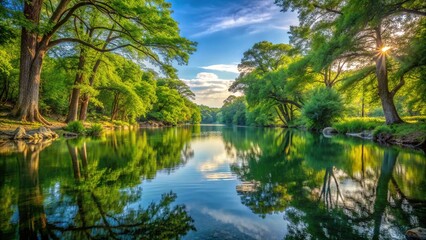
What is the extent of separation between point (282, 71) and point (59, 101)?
86.9 ft

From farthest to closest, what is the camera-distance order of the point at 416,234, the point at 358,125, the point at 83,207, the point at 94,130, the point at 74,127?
the point at 358,125 → the point at 94,130 → the point at 74,127 → the point at 83,207 → the point at 416,234

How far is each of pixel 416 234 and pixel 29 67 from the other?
18.2m

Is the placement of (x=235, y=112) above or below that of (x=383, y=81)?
above

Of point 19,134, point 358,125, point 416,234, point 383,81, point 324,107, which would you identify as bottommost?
point 416,234

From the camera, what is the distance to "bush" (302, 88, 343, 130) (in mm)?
24625

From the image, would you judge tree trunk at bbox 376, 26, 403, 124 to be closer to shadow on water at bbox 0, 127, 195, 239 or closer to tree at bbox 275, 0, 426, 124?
tree at bbox 275, 0, 426, 124

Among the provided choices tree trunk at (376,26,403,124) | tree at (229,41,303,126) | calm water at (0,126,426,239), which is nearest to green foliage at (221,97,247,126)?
tree at (229,41,303,126)

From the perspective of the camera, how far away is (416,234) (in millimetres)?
2699

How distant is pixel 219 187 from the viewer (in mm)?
5062

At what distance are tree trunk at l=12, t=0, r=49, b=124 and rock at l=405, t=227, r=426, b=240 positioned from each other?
17718 millimetres

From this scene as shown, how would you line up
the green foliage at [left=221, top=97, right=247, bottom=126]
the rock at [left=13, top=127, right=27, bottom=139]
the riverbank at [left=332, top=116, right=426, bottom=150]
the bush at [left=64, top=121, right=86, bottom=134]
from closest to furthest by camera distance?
the riverbank at [left=332, top=116, right=426, bottom=150] < the rock at [left=13, top=127, right=27, bottom=139] < the bush at [left=64, top=121, right=86, bottom=134] < the green foliage at [left=221, top=97, right=247, bottom=126]

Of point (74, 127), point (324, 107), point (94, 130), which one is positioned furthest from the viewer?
point (324, 107)

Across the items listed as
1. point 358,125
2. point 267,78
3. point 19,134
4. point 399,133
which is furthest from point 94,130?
point 267,78

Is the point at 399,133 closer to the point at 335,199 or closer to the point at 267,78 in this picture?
the point at 335,199
